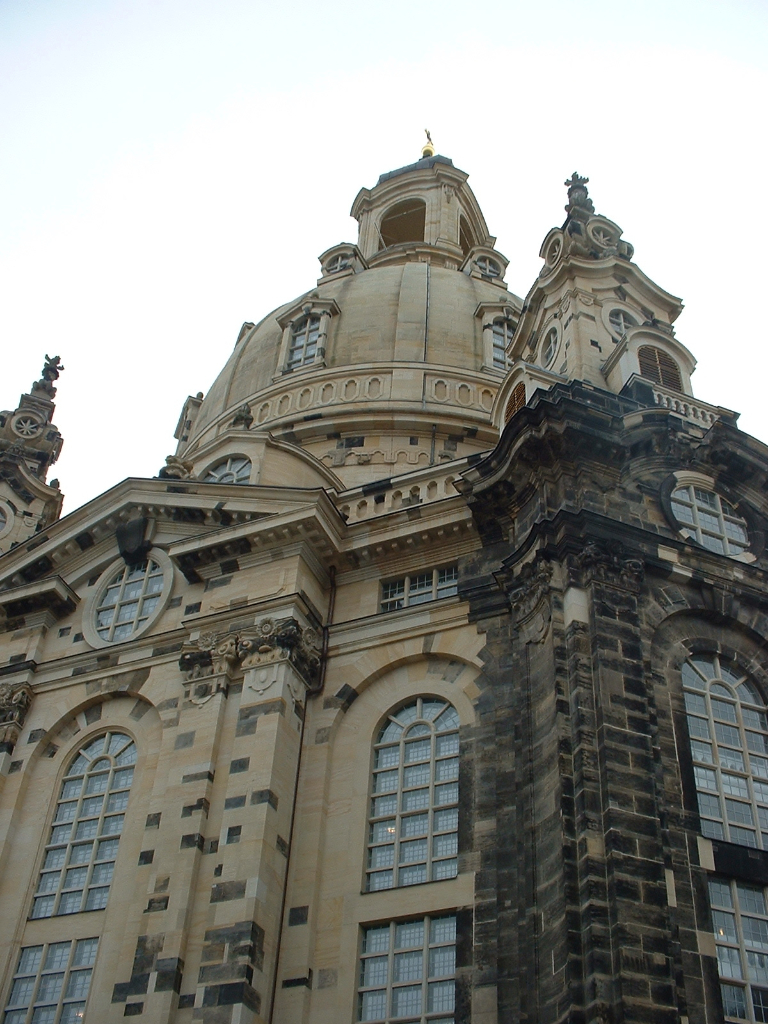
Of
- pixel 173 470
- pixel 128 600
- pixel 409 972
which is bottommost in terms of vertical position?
pixel 409 972

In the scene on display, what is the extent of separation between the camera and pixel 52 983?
2408 centimetres

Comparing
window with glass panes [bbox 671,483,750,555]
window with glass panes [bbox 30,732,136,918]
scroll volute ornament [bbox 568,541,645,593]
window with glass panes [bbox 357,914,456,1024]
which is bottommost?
window with glass panes [bbox 357,914,456,1024]

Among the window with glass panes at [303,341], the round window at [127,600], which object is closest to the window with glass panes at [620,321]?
the round window at [127,600]

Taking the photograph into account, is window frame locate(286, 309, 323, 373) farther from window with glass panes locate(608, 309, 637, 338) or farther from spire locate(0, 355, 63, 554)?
window with glass panes locate(608, 309, 637, 338)

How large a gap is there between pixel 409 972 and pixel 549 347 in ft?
63.2

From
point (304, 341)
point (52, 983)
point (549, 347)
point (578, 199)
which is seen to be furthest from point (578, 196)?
point (52, 983)

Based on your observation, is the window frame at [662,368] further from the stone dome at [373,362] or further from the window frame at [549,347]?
the stone dome at [373,362]

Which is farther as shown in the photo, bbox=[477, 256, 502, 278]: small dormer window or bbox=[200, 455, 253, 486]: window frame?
bbox=[477, 256, 502, 278]: small dormer window

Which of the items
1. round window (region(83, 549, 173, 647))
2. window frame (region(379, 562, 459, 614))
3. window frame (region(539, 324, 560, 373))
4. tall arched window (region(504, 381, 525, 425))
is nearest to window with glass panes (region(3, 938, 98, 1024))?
round window (region(83, 549, 173, 647))

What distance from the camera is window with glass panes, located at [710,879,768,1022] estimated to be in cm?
1969

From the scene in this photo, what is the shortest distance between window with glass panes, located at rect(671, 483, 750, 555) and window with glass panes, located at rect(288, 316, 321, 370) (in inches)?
873

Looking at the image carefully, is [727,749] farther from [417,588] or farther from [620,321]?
[620,321]

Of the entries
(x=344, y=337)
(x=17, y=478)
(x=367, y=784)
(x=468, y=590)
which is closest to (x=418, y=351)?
(x=344, y=337)

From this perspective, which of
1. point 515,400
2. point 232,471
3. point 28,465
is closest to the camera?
point 515,400
